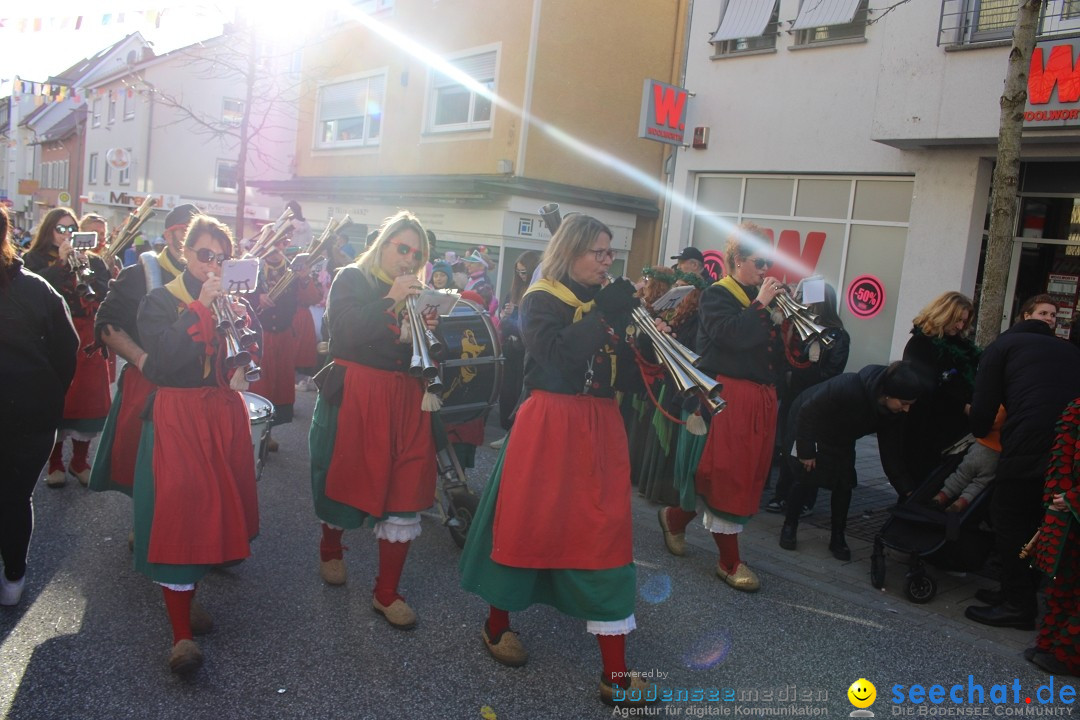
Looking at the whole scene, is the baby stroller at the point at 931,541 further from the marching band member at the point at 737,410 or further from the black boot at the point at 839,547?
the marching band member at the point at 737,410

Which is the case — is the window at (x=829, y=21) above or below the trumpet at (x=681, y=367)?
above

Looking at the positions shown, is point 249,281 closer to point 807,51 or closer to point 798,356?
point 798,356

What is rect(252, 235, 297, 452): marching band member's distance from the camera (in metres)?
7.26

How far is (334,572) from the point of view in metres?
4.58

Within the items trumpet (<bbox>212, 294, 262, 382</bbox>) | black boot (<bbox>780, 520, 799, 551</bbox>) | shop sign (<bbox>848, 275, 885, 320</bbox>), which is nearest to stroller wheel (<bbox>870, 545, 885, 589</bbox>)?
black boot (<bbox>780, 520, 799, 551</bbox>)

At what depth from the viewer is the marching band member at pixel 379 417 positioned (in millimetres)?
4105

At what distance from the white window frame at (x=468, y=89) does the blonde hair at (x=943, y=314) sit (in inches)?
470

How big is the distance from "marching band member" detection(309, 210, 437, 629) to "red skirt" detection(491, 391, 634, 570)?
75 centimetres

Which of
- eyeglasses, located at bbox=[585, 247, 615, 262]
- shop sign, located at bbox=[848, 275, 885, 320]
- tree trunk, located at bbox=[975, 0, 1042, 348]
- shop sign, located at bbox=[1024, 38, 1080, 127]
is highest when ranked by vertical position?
shop sign, located at bbox=[1024, 38, 1080, 127]

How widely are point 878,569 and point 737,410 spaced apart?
1.40 meters

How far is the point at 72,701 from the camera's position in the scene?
10.7 ft

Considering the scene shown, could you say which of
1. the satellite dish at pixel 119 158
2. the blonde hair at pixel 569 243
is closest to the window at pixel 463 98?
the blonde hair at pixel 569 243

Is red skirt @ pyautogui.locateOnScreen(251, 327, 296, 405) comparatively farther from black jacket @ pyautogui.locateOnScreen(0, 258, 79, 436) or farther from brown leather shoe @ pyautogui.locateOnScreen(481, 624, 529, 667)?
brown leather shoe @ pyautogui.locateOnScreen(481, 624, 529, 667)

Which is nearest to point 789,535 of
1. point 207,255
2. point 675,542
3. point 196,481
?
point 675,542
